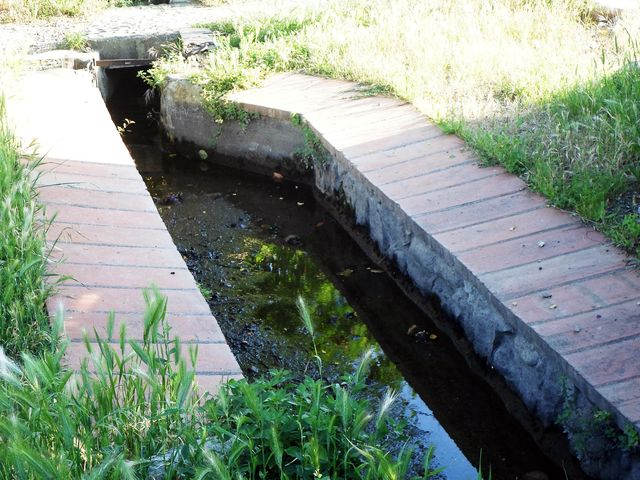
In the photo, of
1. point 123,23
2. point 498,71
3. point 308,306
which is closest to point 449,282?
point 308,306

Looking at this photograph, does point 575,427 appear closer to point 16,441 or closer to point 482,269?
point 482,269

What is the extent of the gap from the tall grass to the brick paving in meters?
1.92

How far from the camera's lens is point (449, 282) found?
14.4 feet

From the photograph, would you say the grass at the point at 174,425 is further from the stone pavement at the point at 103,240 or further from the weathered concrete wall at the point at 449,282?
the weathered concrete wall at the point at 449,282

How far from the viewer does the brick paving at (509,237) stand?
3.37 m

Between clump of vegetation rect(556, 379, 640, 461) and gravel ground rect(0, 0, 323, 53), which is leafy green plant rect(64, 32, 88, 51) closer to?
gravel ground rect(0, 0, 323, 53)

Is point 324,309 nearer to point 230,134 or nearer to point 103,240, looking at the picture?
point 103,240

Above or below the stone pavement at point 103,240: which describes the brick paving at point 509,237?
below

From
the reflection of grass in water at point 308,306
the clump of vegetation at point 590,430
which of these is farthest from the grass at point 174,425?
the reflection of grass in water at point 308,306

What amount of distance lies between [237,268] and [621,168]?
2292mm

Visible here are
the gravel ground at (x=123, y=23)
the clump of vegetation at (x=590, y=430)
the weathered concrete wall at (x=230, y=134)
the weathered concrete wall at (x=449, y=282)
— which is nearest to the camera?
the clump of vegetation at (x=590, y=430)

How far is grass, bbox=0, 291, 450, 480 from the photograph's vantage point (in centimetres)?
230

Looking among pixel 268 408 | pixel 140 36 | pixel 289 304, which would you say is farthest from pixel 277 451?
pixel 140 36

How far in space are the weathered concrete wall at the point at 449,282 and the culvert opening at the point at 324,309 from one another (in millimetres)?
147
